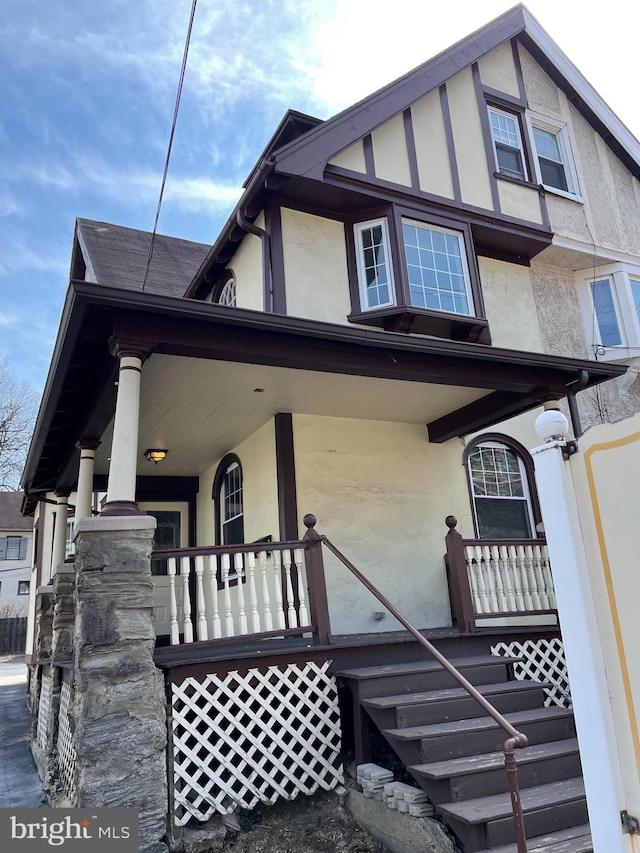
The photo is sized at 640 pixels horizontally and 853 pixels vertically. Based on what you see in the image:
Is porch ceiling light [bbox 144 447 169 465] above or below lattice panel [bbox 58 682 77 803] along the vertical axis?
above

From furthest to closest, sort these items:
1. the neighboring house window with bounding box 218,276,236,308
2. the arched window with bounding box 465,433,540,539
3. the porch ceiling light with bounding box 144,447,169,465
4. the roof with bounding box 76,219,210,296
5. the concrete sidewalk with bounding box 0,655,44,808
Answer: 1. the roof with bounding box 76,219,210,296
2. the neighboring house window with bounding box 218,276,236,308
3. the arched window with bounding box 465,433,540,539
4. the porch ceiling light with bounding box 144,447,169,465
5. the concrete sidewalk with bounding box 0,655,44,808

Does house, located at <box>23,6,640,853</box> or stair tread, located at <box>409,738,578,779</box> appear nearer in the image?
stair tread, located at <box>409,738,578,779</box>

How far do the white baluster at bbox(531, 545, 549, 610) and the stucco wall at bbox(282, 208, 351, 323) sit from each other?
344cm

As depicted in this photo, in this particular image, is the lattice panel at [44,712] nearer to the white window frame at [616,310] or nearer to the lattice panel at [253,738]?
the lattice panel at [253,738]

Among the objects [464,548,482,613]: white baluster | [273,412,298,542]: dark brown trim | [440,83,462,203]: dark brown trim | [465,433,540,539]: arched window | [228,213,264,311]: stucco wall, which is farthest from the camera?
[440,83,462,203]: dark brown trim

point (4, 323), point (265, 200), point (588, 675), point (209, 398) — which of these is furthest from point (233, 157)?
point (4, 323)

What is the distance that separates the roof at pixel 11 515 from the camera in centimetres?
3288

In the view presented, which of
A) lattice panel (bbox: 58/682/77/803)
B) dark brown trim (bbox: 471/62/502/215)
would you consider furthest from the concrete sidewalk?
dark brown trim (bbox: 471/62/502/215)

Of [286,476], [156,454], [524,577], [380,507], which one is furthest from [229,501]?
[524,577]

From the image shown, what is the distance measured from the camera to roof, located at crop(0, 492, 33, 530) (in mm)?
32875

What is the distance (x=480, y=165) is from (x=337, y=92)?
2451 millimetres

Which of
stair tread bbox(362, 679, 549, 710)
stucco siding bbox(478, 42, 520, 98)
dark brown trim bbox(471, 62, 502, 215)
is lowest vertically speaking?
stair tread bbox(362, 679, 549, 710)

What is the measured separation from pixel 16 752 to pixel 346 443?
19.3 ft

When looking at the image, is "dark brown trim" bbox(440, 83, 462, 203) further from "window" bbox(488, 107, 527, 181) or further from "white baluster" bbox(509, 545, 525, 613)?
"white baluster" bbox(509, 545, 525, 613)
